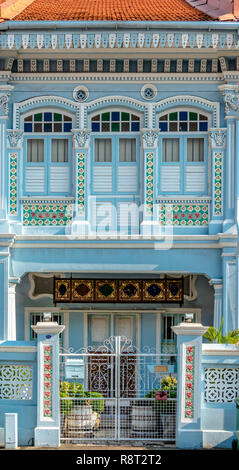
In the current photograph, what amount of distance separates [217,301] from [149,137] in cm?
378

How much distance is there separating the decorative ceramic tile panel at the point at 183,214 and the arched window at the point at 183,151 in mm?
318

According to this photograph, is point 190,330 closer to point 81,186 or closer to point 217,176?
point 217,176

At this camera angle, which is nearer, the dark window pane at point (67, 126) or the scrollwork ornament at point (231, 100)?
the scrollwork ornament at point (231, 100)

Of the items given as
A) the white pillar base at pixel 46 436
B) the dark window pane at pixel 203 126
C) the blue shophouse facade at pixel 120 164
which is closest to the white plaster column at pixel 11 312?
the blue shophouse facade at pixel 120 164

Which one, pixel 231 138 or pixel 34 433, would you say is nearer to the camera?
pixel 34 433

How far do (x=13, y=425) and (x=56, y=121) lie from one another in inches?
300

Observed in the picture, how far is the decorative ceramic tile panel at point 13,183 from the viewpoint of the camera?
19.4 metres

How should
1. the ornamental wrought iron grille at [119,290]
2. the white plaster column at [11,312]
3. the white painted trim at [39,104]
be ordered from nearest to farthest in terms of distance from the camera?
the white plaster column at [11,312]
the white painted trim at [39,104]
the ornamental wrought iron grille at [119,290]

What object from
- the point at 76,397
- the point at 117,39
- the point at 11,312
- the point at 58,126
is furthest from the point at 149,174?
the point at 76,397

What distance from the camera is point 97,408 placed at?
49.5 ft

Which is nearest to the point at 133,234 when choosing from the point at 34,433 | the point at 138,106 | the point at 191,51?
the point at 138,106

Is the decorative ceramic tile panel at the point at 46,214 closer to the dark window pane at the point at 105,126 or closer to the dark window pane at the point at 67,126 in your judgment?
the dark window pane at the point at 67,126

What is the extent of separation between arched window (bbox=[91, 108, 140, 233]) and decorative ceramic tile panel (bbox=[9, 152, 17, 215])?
1.65 metres

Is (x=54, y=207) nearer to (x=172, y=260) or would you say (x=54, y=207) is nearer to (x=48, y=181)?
(x=48, y=181)
